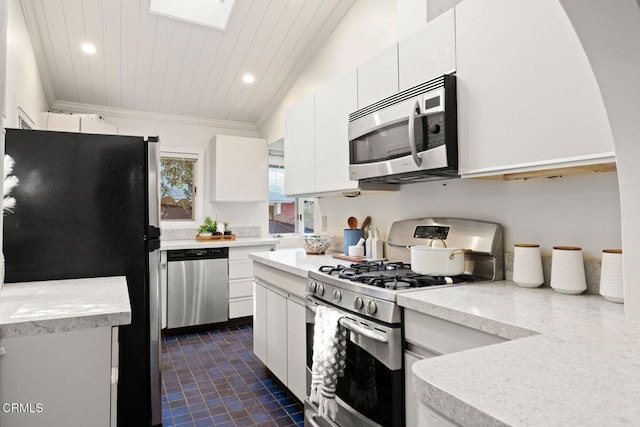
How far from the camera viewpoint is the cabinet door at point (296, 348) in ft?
7.14

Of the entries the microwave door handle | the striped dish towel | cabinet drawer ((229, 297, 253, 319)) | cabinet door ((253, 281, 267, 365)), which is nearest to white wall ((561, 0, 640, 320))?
the microwave door handle

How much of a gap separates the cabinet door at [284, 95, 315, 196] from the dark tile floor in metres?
1.45

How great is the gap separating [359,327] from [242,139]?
334 cm

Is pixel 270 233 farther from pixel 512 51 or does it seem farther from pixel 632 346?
pixel 632 346

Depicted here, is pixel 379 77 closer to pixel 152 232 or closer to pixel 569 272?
pixel 569 272

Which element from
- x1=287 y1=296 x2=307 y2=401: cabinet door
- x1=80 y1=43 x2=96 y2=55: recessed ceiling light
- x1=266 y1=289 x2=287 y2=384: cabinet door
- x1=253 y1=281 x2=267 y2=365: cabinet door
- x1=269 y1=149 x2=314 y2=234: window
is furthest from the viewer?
x1=269 y1=149 x2=314 y2=234: window

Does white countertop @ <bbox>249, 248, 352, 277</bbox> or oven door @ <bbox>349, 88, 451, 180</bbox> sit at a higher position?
oven door @ <bbox>349, 88, 451, 180</bbox>

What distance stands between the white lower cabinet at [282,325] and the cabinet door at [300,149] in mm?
737

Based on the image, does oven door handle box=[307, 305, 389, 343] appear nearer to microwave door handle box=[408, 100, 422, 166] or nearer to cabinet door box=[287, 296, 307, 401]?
cabinet door box=[287, 296, 307, 401]

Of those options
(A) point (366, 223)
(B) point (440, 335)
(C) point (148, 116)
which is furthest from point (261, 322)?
(C) point (148, 116)

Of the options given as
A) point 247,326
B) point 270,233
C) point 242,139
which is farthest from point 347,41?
point 247,326

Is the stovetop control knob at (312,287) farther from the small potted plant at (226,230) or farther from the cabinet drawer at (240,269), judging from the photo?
the small potted plant at (226,230)

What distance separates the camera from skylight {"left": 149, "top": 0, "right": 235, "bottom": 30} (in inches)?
118

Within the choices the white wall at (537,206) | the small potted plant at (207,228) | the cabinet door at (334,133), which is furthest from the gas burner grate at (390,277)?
the small potted plant at (207,228)
